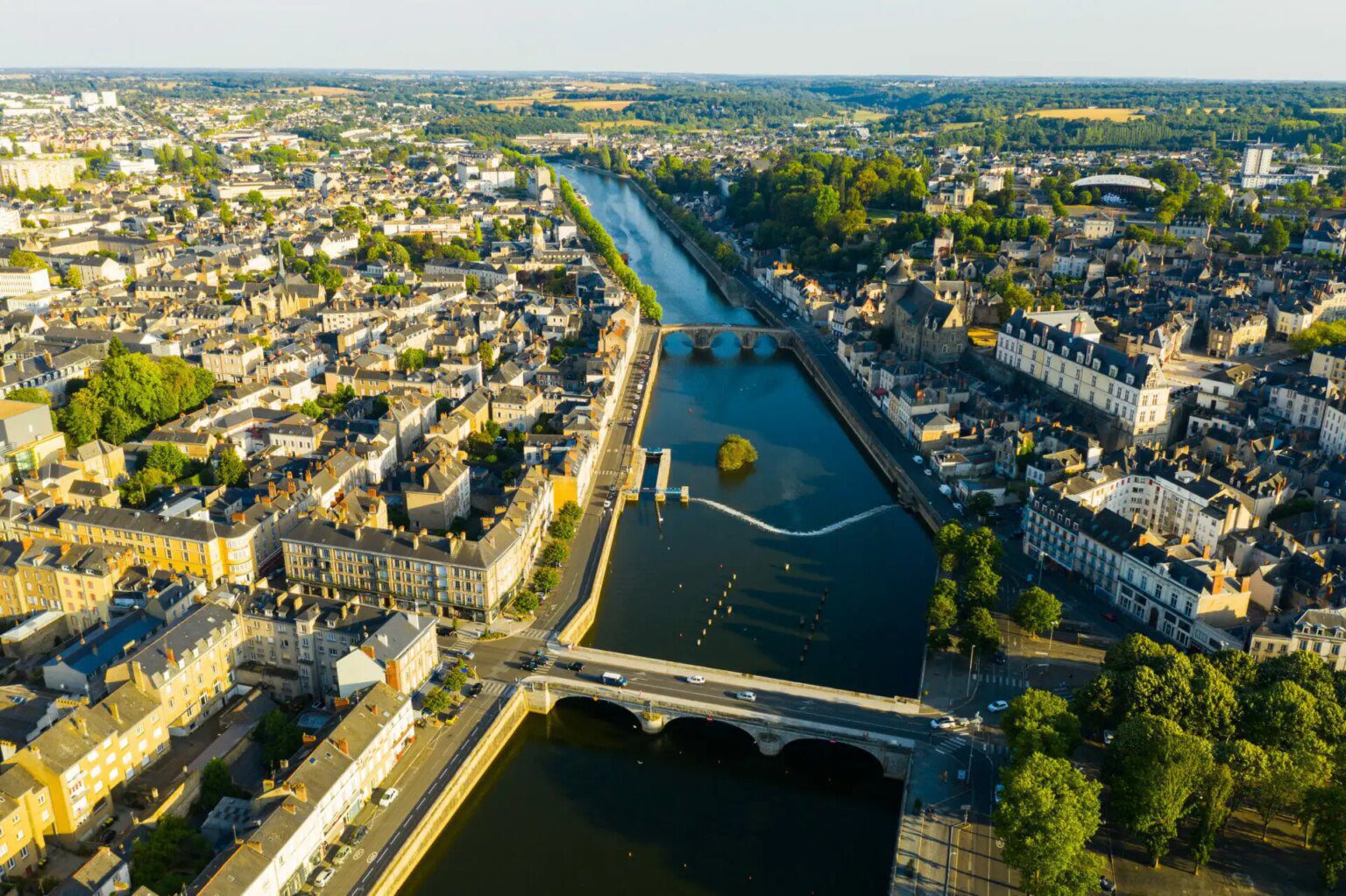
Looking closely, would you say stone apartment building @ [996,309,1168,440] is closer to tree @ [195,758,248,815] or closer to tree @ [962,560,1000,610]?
tree @ [962,560,1000,610]

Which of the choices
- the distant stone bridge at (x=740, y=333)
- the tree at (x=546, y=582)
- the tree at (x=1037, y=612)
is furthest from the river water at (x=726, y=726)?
the distant stone bridge at (x=740, y=333)

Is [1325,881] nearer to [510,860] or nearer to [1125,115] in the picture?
[510,860]

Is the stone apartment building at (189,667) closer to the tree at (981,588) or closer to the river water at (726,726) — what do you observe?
the river water at (726,726)

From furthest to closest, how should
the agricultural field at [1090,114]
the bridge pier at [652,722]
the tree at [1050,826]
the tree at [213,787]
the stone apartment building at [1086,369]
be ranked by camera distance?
the agricultural field at [1090,114], the stone apartment building at [1086,369], the bridge pier at [652,722], the tree at [213,787], the tree at [1050,826]

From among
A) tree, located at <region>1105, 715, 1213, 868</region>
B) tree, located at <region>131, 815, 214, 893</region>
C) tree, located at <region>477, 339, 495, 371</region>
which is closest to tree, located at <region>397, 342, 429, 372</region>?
tree, located at <region>477, 339, 495, 371</region>

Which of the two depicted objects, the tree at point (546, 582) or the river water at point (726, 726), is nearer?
the river water at point (726, 726)

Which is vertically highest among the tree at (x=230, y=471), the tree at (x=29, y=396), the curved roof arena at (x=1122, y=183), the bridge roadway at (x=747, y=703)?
the curved roof arena at (x=1122, y=183)

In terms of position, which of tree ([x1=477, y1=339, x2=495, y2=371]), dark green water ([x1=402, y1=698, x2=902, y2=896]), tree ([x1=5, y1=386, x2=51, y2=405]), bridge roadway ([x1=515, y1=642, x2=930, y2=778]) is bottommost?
dark green water ([x1=402, y1=698, x2=902, y2=896])
